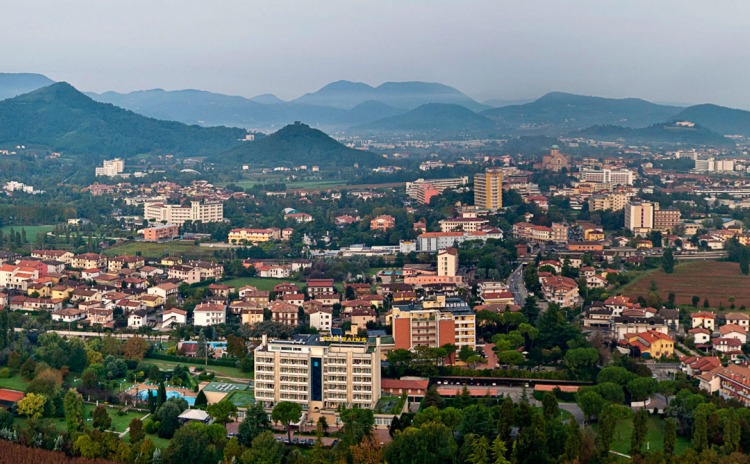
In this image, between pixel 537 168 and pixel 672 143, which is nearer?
pixel 537 168

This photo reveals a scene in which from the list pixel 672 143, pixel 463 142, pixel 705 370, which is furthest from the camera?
pixel 463 142

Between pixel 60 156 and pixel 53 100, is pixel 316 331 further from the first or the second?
pixel 53 100

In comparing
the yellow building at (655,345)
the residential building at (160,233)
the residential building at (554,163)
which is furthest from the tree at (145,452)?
the residential building at (554,163)

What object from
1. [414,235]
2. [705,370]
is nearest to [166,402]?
[705,370]

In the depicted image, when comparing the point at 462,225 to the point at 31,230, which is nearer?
the point at 462,225

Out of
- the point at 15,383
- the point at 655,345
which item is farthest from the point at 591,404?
the point at 15,383

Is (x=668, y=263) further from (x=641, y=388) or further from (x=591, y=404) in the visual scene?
(x=591, y=404)

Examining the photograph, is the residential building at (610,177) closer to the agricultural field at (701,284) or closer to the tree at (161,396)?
the agricultural field at (701,284)
